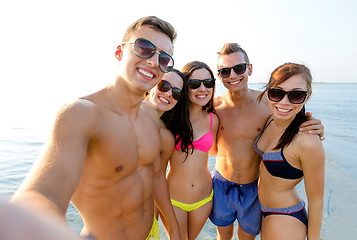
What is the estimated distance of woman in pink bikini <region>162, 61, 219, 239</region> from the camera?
327cm

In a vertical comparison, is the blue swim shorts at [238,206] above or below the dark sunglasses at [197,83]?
below

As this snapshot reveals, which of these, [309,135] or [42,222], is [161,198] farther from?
[42,222]

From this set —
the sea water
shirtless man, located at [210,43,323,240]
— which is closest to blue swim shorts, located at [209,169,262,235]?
shirtless man, located at [210,43,323,240]

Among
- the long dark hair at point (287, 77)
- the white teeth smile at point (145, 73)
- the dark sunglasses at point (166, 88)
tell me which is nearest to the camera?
the white teeth smile at point (145, 73)

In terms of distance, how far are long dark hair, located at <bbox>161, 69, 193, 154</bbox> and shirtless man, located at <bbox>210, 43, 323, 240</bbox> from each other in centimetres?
74

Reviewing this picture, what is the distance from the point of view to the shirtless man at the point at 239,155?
3.51 meters

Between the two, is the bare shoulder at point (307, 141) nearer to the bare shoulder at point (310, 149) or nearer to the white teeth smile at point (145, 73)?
the bare shoulder at point (310, 149)

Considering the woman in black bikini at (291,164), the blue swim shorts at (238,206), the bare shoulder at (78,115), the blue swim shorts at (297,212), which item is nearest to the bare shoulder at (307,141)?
the woman in black bikini at (291,164)

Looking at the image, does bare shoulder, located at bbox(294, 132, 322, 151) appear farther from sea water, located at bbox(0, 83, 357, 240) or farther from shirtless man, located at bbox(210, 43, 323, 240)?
sea water, located at bbox(0, 83, 357, 240)

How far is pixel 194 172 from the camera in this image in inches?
131

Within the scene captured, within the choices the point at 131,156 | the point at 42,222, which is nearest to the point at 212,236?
the point at 131,156

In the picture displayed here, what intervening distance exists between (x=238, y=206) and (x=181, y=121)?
1.65 metres

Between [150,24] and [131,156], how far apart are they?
1241mm

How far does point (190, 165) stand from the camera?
130 inches
